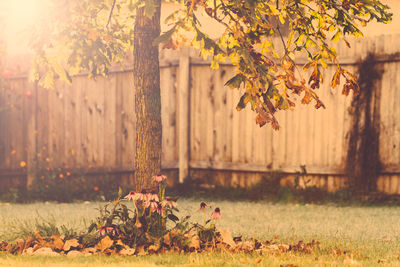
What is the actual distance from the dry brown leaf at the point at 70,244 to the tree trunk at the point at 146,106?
0.69m

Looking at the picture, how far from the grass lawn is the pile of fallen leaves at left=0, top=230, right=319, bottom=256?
0.16m

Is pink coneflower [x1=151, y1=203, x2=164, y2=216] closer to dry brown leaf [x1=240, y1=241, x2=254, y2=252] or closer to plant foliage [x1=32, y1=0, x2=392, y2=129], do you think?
dry brown leaf [x1=240, y1=241, x2=254, y2=252]

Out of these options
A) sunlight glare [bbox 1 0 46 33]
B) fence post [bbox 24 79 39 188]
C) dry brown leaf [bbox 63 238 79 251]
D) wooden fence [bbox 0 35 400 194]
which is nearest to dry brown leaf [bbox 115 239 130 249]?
dry brown leaf [bbox 63 238 79 251]

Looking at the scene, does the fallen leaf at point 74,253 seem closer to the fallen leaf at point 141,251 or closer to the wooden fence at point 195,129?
the fallen leaf at point 141,251

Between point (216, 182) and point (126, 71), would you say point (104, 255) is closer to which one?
point (216, 182)

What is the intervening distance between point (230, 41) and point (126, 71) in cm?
505

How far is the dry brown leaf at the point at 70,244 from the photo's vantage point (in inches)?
184

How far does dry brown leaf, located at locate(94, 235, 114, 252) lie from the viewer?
462cm

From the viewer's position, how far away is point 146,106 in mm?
4949

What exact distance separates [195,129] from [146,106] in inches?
161

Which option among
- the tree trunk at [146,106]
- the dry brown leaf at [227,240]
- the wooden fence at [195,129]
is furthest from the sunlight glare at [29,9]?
the wooden fence at [195,129]

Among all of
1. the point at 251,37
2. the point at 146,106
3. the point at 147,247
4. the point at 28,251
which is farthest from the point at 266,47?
the point at 28,251

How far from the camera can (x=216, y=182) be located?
8.91 meters

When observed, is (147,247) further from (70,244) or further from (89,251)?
(70,244)
